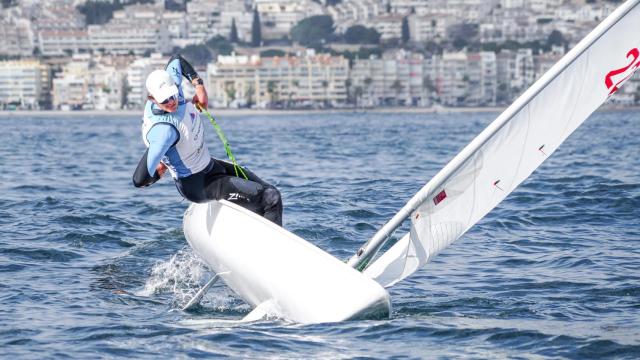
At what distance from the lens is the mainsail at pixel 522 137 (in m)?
7.86

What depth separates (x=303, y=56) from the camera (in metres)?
169

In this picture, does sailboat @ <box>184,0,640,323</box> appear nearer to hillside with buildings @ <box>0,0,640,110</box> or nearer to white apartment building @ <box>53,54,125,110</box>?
hillside with buildings @ <box>0,0,640,110</box>

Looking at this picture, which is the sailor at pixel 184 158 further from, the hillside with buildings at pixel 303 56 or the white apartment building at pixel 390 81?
the white apartment building at pixel 390 81

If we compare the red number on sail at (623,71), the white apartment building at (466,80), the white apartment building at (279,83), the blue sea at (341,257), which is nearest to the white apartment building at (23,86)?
the white apartment building at (279,83)

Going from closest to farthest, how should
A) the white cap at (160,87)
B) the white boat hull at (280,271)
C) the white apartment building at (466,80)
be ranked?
the white boat hull at (280,271), the white cap at (160,87), the white apartment building at (466,80)

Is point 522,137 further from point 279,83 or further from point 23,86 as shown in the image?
point 23,86

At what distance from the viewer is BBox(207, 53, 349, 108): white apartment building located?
145m

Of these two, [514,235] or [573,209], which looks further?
[573,209]

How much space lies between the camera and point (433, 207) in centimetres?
826

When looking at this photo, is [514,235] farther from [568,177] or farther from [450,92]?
[450,92]

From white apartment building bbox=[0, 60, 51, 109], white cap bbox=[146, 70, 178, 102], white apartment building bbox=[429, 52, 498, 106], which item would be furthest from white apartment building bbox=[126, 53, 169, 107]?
white cap bbox=[146, 70, 178, 102]

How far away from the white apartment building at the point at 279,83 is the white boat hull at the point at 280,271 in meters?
135

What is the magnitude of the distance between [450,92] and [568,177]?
134 metres

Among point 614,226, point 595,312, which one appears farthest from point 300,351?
point 614,226
